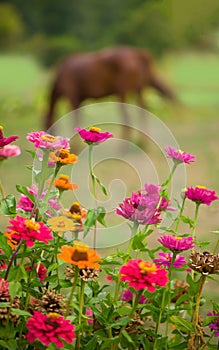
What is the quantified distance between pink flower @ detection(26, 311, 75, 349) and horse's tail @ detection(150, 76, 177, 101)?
3.61m

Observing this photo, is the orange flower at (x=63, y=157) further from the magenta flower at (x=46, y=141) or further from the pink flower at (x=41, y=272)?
the pink flower at (x=41, y=272)

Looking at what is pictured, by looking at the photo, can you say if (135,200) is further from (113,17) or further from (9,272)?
(113,17)

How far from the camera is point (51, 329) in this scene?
1.71 feet

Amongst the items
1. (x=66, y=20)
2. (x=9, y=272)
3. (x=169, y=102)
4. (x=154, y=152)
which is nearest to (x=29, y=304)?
(x=9, y=272)

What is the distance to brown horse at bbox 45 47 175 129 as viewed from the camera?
12.8 feet

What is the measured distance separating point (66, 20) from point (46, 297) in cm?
454

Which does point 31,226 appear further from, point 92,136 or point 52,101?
point 52,101

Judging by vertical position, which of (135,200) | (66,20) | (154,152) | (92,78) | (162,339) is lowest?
(162,339)

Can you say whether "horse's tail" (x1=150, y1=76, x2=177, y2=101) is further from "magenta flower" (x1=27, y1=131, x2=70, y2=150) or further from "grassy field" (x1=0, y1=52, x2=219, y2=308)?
"magenta flower" (x1=27, y1=131, x2=70, y2=150)

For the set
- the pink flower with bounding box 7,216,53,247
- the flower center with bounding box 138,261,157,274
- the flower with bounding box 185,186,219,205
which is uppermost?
the flower with bounding box 185,186,219,205

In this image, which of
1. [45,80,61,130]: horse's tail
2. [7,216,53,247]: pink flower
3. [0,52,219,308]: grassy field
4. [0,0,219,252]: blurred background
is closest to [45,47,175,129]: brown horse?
[45,80,61,130]: horse's tail

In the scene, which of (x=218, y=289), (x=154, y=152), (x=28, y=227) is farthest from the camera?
(x=154, y=152)

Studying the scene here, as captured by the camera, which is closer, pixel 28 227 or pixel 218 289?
pixel 28 227

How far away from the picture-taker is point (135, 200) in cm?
61
